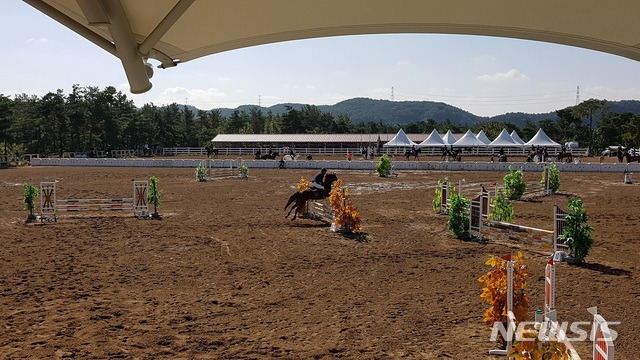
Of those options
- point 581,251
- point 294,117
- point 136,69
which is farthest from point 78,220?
point 294,117

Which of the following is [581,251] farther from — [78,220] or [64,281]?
[78,220]

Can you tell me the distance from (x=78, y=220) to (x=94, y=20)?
1607cm

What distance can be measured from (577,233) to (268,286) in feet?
20.3

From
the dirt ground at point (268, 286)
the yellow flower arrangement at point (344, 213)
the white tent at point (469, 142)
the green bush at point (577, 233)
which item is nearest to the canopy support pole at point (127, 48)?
the dirt ground at point (268, 286)

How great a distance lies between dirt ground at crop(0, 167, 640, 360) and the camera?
6.59 meters

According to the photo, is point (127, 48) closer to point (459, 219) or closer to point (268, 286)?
point (268, 286)

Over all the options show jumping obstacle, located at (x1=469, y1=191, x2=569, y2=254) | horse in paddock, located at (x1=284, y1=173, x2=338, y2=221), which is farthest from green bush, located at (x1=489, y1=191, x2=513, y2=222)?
horse in paddock, located at (x1=284, y1=173, x2=338, y2=221)

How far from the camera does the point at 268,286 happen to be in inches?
360

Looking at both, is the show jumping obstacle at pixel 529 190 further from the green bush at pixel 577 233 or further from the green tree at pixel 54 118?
the green tree at pixel 54 118

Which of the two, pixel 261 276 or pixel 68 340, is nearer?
pixel 68 340

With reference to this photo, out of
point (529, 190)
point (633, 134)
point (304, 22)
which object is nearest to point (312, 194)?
point (529, 190)

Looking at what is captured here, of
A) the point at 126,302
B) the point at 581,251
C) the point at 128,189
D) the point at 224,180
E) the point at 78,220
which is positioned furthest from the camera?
the point at 224,180

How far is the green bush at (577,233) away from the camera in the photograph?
10367mm

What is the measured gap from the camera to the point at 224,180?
30.9 m
